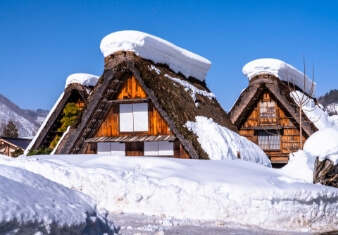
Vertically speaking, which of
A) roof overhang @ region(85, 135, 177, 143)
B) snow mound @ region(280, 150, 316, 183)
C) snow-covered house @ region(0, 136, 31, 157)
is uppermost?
snow-covered house @ region(0, 136, 31, 157)

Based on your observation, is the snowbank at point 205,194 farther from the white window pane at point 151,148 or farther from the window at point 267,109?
the window at point 267,109

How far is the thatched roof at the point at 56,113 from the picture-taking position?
2306cm

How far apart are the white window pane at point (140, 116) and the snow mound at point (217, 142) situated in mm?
1931

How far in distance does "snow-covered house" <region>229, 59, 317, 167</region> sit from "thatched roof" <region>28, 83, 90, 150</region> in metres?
7.52

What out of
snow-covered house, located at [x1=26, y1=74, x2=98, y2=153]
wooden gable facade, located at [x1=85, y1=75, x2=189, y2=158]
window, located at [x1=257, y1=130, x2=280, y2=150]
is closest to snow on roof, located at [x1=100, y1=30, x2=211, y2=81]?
wooden gable facade, located at [x1=85, y1=75, x2=189, y2=158]

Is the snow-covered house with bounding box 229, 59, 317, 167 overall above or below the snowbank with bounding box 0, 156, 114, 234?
above

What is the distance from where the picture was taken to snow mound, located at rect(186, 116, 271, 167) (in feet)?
51.6

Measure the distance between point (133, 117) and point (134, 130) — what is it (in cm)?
47

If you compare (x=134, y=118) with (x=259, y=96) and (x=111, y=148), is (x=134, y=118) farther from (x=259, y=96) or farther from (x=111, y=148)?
(x=259, y=96)

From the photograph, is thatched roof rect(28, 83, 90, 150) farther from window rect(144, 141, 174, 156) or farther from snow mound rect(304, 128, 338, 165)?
snow mound rect(304, 128, 338, 165)

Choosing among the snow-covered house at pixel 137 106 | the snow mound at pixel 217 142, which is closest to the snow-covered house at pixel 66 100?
the snow-covered house at pixel 137 106

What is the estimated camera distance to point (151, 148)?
18.2 meters

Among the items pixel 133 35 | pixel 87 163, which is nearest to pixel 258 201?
pixel 87 163

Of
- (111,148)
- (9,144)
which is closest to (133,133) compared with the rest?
(111,148)
